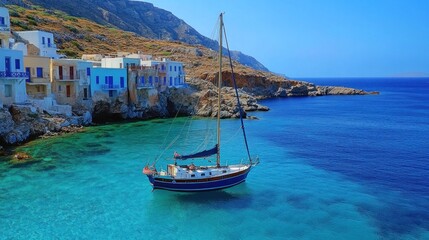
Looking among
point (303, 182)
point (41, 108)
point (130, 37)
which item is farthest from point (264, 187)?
point (130, 37)

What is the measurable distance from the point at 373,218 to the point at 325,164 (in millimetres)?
11091

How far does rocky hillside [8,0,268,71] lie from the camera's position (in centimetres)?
12769

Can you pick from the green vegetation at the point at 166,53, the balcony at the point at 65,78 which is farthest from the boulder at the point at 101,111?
the green vegetation at the point at 166,53

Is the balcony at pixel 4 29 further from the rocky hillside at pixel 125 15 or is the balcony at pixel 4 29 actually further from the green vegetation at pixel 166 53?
the rocky hillside at pixel 125 15

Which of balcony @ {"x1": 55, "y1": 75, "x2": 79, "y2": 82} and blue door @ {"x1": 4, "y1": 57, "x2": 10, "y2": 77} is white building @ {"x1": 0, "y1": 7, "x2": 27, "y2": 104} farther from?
balcony @ {"x1": 55, "y1": 75, "x2": 79, "y2": 82}

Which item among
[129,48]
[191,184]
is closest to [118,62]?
[191,184]

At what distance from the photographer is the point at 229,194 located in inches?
899

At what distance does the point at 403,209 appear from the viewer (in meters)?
20.6

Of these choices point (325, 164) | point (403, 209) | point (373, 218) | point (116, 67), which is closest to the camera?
point (373, 218)

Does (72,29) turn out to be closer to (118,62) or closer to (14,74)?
(118,62)

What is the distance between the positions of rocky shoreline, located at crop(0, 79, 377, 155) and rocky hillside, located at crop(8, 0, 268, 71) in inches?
2725

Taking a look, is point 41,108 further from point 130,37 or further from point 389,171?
point 130,37

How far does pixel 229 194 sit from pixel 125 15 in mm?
160925

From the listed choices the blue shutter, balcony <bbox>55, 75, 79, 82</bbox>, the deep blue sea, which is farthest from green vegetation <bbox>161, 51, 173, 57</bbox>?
the deep blue sea
